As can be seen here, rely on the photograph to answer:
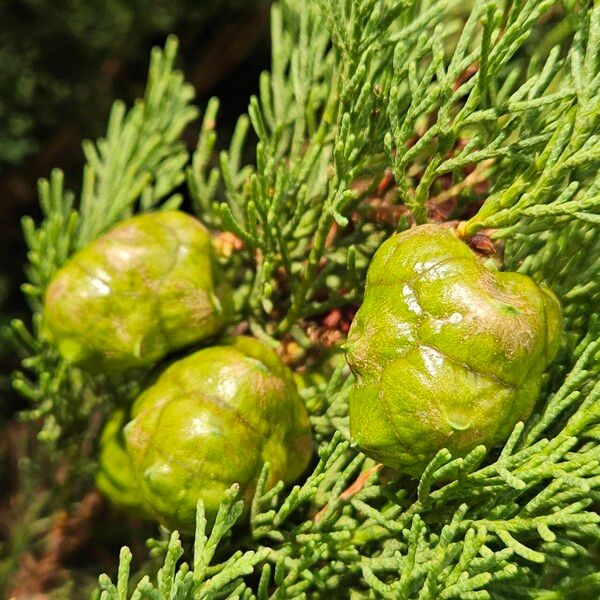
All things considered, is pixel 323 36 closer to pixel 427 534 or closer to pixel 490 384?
pixel 490 384

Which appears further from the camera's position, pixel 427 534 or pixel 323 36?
pixel 323 36

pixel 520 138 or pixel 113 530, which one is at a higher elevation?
pixel 520 138

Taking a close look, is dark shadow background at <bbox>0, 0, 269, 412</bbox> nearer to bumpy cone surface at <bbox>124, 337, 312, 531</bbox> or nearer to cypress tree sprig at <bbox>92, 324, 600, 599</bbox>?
bumpy cone surface at <bbox>124, 337, 312, 531</bbox>

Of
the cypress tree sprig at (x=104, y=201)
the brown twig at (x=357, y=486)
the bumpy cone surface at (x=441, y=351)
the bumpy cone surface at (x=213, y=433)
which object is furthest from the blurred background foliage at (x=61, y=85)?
the bumpy cone surface at (x=441, y=351)

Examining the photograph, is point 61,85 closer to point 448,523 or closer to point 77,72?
point 77,72

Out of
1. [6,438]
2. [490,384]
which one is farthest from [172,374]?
[6,438]
